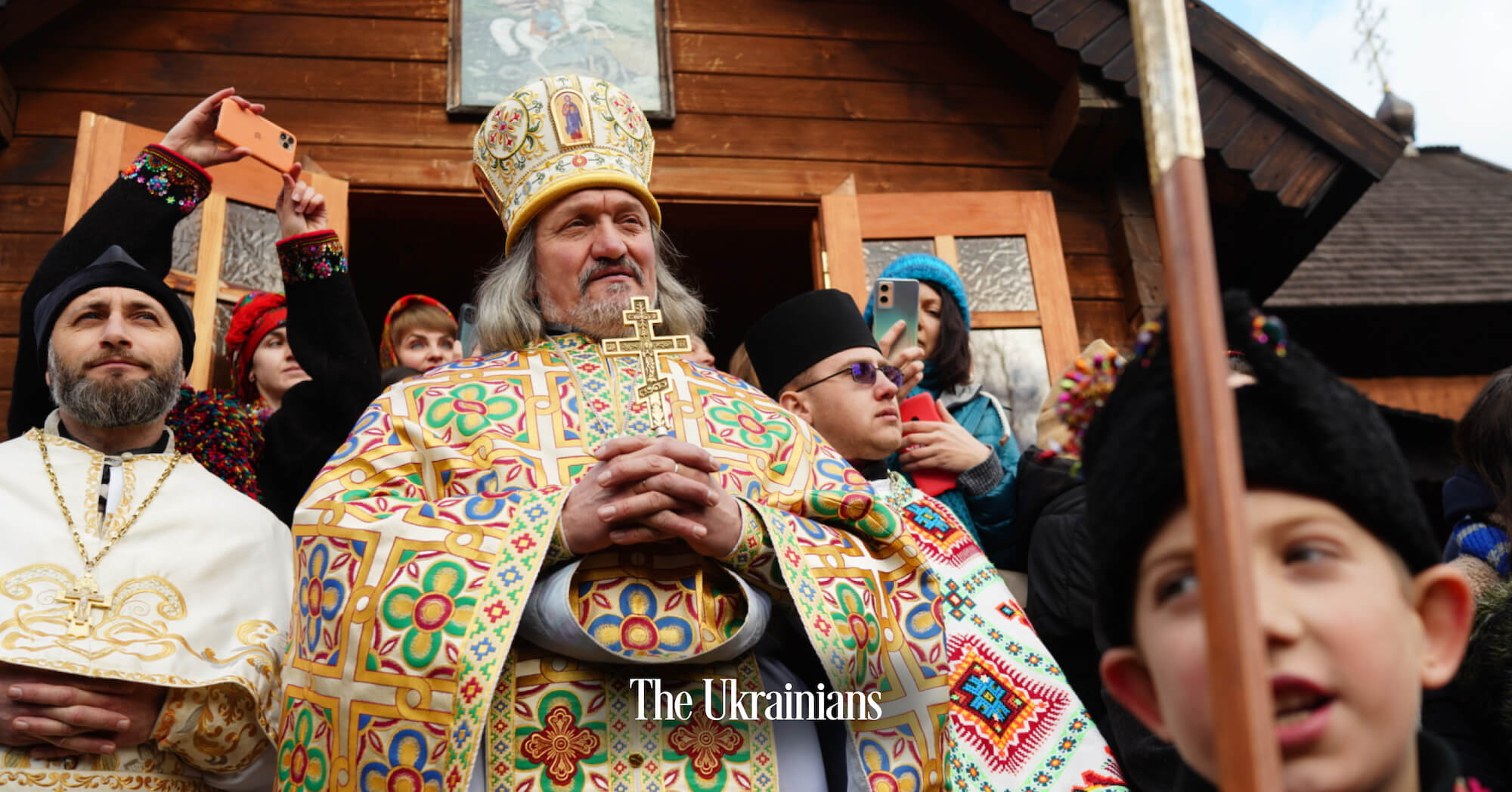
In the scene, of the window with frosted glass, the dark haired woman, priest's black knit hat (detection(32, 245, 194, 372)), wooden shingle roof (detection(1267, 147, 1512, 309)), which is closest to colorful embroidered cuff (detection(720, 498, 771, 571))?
the dark haired woman

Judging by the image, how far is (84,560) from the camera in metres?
3.28

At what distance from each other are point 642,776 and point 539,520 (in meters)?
0.53

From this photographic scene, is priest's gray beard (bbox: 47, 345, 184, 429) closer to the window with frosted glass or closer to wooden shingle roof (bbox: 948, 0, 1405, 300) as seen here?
the window with frosted glass

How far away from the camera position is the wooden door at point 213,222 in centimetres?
517

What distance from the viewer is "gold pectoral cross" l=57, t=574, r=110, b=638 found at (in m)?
3.12

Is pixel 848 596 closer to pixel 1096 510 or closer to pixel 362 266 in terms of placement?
pixel 1096 510

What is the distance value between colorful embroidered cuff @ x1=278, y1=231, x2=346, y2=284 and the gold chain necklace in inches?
27.2

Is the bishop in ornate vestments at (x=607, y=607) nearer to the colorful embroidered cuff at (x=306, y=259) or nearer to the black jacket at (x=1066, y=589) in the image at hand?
the black jacket at (x=1066, y=589)

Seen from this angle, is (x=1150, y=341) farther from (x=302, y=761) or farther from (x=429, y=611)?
(x=302, y=761)

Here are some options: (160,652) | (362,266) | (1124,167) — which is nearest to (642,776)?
(160,652)

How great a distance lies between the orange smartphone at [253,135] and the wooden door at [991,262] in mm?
2503

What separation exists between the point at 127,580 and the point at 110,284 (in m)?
0.91

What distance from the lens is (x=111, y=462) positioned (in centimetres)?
355

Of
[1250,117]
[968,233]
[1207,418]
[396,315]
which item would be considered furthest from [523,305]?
[1250,117]
